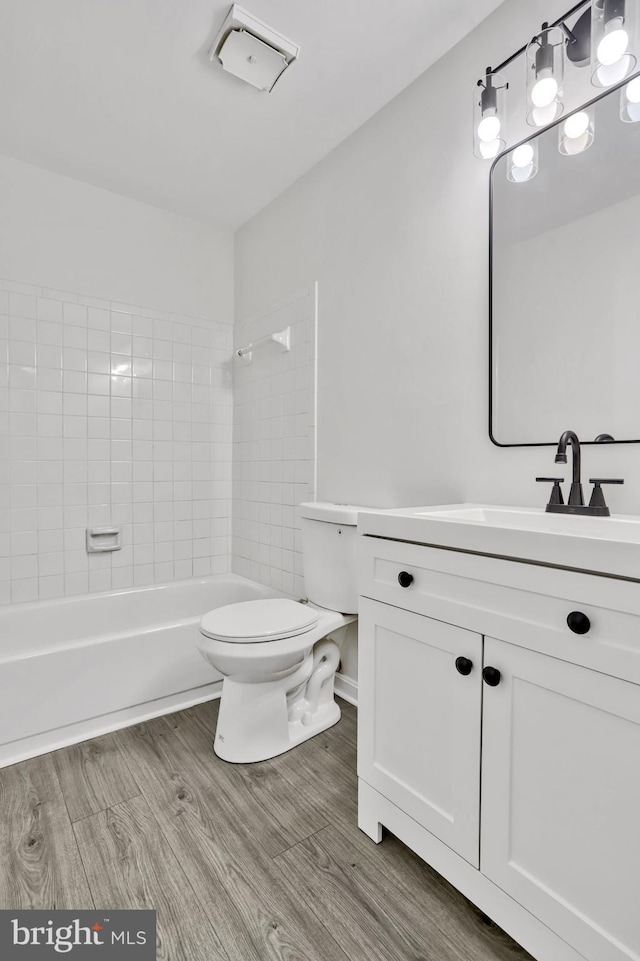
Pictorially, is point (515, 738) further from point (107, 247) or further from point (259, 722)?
point (107, 247)

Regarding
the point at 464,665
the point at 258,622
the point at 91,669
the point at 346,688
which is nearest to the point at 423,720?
the point at 464,665

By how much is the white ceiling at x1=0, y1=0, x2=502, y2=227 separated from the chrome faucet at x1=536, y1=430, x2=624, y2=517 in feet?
4.40

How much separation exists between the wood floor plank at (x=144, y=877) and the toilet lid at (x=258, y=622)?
1.73 ft

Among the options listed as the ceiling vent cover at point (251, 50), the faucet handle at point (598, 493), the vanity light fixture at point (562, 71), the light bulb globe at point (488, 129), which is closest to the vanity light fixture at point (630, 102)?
the vanity light fixture at point (562, 71)

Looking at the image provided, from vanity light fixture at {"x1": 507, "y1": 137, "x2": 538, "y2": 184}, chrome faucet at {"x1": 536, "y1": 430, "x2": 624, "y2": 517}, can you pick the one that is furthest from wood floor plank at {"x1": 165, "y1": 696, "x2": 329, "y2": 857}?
vanity light fixture at {"x1": 507, "y1": 137, "x2": 538, "y2": 184}

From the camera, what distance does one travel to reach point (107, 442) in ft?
7.93

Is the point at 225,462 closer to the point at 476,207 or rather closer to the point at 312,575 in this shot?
the point at 312,575

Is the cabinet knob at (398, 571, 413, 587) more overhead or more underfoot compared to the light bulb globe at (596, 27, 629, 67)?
more underfoot

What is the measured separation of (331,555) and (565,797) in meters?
1.11

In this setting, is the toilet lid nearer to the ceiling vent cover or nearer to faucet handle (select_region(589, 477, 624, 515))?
faucet handle (select_region(589, 477, 624, 515))

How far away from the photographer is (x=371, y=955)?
959 mm

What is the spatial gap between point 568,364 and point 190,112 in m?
1.74

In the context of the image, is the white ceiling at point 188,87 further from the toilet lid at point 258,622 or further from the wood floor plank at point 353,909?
the wood floor plank at point 353,909

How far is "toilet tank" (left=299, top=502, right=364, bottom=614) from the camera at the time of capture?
5.81 feet
